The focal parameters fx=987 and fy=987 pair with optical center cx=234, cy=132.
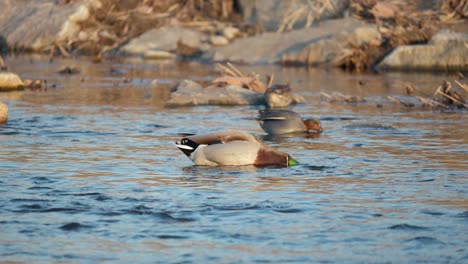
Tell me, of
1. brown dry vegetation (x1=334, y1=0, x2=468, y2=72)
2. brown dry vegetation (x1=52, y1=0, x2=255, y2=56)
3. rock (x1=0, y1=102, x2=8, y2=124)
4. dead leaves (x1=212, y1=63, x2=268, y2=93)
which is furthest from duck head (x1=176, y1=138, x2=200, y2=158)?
brown dry vegetation (x1=52, y1=0, x2=255, y2=56)

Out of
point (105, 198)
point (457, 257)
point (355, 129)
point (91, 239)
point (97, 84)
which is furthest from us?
point (97, 84)

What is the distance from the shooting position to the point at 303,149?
11641mm

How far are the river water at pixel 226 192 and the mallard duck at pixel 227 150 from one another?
16 centimetres

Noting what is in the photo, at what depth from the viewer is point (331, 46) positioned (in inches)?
1016

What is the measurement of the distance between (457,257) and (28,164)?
203 inches

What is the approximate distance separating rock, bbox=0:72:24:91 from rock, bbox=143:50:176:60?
1064 centimetres

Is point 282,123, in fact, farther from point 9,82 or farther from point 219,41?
point 219,41

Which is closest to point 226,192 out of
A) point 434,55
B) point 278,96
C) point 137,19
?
point 278,96

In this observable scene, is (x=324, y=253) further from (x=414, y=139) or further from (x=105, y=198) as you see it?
(x=414, y=139)

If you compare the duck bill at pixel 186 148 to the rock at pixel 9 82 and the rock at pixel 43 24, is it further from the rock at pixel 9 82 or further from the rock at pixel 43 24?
the rock at pixel 43 24

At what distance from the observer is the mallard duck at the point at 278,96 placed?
16.4 m

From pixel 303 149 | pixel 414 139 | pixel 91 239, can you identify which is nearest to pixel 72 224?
pixel 91 239

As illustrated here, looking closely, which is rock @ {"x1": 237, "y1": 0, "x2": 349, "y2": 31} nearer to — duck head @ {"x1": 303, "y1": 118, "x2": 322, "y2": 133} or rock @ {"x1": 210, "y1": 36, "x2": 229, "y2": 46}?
rock @ {"x1": 210, "y1": 36, "x2": 229, "y2": 46}

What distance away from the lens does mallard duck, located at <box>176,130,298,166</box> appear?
385 inches
